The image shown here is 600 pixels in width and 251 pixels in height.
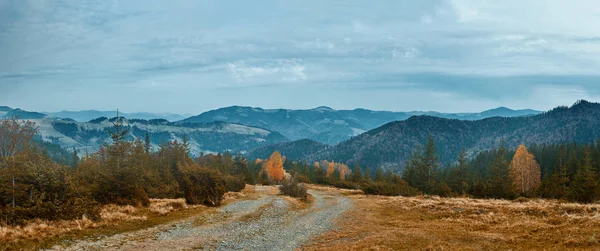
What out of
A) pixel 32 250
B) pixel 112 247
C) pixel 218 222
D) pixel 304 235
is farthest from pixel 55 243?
pixel 304 235

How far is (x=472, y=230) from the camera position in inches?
969

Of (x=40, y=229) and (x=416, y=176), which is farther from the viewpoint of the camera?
(x=416, y=176)

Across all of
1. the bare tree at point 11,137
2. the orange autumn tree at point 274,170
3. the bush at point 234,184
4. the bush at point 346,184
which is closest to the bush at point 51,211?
the bare tree at point 11,137

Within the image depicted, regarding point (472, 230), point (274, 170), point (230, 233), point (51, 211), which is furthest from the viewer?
point (274, 170)

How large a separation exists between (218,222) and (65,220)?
1054 cm

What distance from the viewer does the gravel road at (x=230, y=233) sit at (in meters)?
20.8

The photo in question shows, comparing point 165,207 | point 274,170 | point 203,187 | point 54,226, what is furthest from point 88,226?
point 274,170

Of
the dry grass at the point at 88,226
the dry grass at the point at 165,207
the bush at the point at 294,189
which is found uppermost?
the dry grass at the point at 88,226

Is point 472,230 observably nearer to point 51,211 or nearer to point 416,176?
point 51,211

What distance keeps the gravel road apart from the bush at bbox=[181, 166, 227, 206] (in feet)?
18.2

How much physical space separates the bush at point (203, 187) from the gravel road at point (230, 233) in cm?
556

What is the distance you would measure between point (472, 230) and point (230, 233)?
16.2 m

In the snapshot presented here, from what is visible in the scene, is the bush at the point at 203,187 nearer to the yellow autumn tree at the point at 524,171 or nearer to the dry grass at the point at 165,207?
the dry grass at the point at 165,207

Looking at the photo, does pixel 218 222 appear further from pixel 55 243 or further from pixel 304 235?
pixel 55 243
